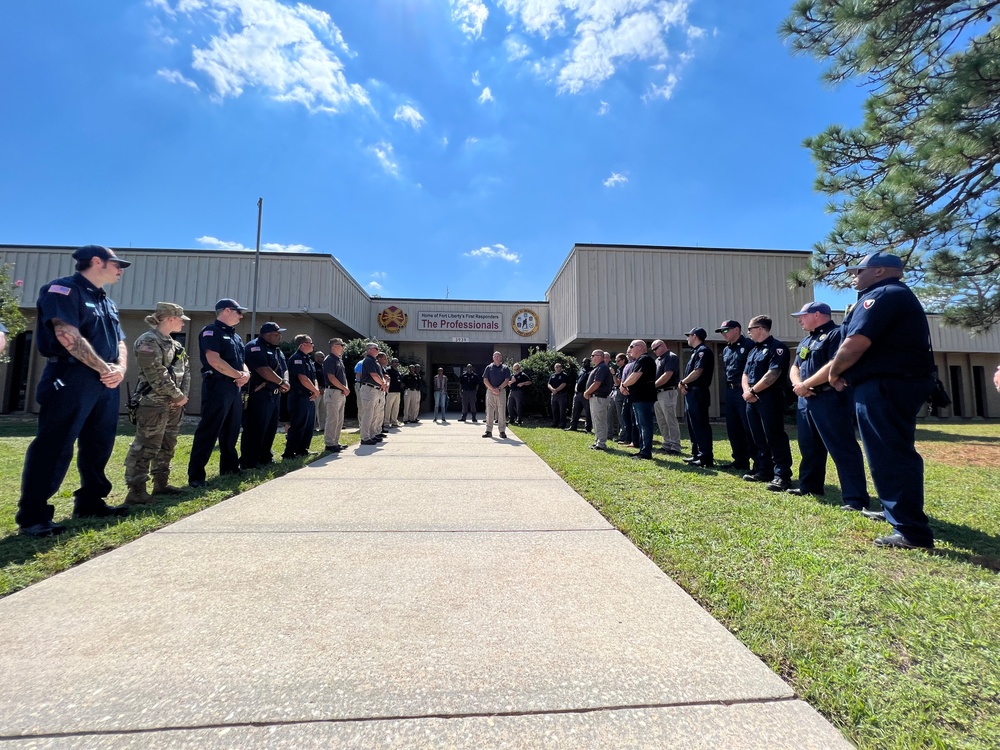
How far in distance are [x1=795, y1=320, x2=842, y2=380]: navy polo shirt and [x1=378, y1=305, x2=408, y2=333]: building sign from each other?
1767 cm

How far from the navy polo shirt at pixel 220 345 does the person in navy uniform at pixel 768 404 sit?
5353 mm

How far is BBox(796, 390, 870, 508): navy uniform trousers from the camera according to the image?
359 cm

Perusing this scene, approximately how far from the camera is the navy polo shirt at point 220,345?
4.42 meters

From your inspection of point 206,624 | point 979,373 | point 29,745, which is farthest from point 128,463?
point 979,373

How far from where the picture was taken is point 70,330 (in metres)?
2.86

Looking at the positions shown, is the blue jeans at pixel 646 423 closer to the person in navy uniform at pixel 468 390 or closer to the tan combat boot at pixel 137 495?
the tan combat boot at pixel 137 495

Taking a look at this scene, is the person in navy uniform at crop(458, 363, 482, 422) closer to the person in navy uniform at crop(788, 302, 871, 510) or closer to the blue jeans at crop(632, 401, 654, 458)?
the blue jeans at crop(632, 401, 654, 458)

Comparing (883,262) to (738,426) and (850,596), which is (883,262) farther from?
(738,426)

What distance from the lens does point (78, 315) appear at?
2.97 m

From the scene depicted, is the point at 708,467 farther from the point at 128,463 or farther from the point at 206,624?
the point at 128,463

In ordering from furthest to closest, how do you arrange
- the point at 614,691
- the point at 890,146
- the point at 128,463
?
the point at 890,146 < the point at 128,463 < the point at 614,691

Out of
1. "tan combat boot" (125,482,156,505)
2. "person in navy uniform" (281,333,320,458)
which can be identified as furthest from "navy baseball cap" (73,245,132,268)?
"person in navy uniform" (281,333,320,458)

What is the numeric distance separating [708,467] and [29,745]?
236 inches

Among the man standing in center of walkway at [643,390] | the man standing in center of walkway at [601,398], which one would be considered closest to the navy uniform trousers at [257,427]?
the man standing in center of walkway at [601,398]
